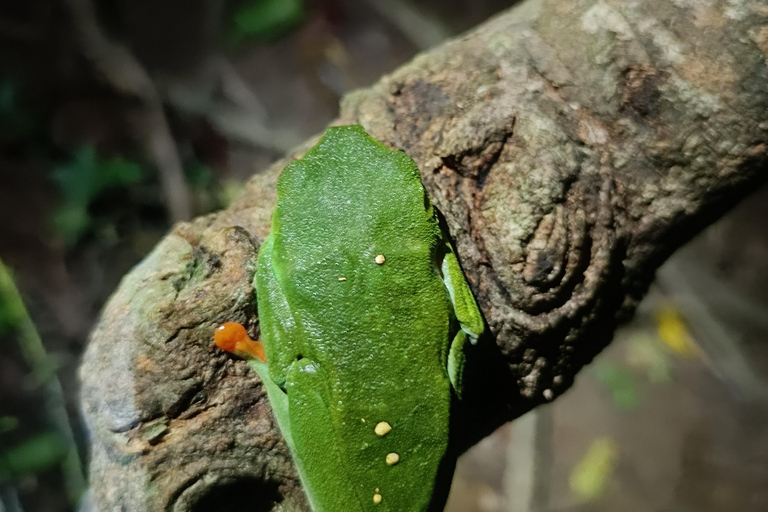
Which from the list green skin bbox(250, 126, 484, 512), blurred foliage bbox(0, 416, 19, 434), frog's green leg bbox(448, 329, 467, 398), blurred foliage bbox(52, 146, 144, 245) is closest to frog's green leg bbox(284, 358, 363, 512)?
green skin bbox(250, 126, 484, 512)

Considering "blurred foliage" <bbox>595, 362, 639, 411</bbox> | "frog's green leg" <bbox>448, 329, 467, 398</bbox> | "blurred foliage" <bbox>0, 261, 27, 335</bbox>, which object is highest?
"blurred foliage" <bbox>0, 261, 27, 335</bbox>

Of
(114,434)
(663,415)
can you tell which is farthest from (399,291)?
(663,415)

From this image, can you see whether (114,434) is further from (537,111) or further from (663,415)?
(663,415)

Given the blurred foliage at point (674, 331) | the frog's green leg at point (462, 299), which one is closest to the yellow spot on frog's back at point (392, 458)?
the frog's green leg at point (462, 299)

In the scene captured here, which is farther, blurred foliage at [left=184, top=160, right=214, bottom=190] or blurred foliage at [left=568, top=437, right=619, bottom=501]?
→ blurred foliage at [left=568, top=437, right=619, bottom=501]

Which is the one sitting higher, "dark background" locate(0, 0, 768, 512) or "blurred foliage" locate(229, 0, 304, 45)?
"blurred foliage" locate(229, 0, 304, 45)

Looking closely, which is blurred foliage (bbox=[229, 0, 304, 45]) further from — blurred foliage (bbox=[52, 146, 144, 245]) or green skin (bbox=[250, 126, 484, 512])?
green skin (bbox=[250, 126, 484, 512])
